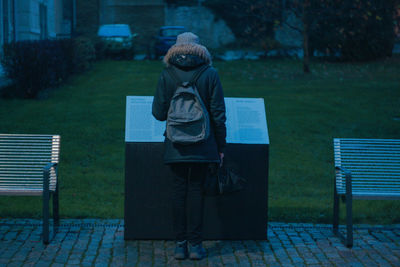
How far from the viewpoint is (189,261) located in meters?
5.00

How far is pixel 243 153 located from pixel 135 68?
1860 cm

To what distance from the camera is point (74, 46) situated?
20.0 meters

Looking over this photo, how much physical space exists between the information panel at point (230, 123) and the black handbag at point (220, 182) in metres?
0.48

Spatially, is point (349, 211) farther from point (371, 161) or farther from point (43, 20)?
point (43, 20)

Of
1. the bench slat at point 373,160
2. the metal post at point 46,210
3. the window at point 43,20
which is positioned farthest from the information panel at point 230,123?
the window at point 43,20

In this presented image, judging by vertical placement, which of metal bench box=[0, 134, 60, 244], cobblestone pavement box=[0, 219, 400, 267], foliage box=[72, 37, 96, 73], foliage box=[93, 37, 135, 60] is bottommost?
foliage box=[93, 37, 135, 60]

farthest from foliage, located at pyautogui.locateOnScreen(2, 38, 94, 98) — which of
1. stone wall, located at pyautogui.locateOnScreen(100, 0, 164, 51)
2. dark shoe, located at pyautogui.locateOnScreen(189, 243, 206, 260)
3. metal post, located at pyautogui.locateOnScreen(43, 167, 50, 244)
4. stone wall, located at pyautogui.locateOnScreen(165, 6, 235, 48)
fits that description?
stone wall, located at pyautogui.locateOnScreen(100, 0, 164, 51)

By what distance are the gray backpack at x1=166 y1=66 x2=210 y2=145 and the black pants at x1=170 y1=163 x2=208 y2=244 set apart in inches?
11.5

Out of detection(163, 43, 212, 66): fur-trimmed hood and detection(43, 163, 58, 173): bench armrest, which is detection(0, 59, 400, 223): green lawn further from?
detection(163, 43, 212, 66): fur-trimmed hood

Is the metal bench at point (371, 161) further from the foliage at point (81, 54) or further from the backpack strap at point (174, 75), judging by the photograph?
the foliage at point (81, 54)

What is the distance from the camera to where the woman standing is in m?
4.86

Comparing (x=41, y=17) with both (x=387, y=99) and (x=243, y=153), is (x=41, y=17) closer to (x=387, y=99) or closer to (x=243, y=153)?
(x=387, y=99)

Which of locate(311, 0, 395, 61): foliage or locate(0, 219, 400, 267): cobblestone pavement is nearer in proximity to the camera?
locate(0, 219, 400, 267): cobblestone pavement

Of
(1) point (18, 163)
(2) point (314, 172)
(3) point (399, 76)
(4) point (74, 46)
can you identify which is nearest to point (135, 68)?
(4) point (74, 46)
